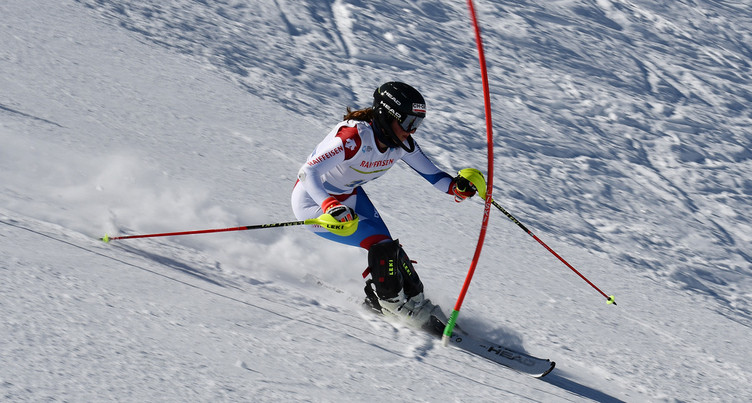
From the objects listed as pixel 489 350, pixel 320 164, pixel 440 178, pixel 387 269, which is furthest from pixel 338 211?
pixel 440 178

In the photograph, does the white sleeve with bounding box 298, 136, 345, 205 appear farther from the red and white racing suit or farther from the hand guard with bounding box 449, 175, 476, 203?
the hand guard with bounding box 449, 175, 476, 203

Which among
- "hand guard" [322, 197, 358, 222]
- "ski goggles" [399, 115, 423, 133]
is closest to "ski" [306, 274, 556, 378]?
"hand guard" [322, 197, 358, 222]

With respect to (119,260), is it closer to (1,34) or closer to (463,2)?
(1,34)

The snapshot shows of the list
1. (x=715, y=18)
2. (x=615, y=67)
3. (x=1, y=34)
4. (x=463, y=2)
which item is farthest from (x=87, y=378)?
(x=715, y=18)

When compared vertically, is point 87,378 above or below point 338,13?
above

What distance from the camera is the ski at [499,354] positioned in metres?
3.47

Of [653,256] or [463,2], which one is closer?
[653,256]

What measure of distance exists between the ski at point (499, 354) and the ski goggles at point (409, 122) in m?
1.02

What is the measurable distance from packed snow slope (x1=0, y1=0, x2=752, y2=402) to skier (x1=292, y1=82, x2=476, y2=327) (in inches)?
8.4

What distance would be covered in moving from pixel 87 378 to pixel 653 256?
5.43m

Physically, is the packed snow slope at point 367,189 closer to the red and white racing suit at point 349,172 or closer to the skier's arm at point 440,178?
the red and white racing suit at point 349,172

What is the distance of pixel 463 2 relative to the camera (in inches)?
500

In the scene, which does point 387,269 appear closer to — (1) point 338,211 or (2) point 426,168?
(1) point 338,211

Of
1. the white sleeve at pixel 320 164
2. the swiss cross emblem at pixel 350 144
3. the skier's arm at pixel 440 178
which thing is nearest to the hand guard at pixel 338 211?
the white sleeve at pixel 320 164
